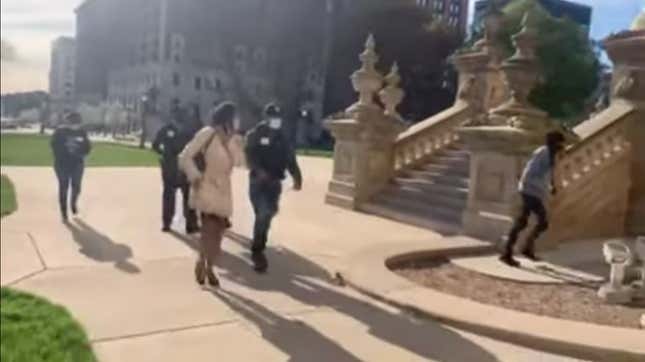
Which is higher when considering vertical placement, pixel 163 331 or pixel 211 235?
pixel 211 235

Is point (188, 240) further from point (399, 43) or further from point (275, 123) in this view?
point (399, 43)

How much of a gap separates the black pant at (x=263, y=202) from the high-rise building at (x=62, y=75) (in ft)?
7.07

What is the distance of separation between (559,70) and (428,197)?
657cm

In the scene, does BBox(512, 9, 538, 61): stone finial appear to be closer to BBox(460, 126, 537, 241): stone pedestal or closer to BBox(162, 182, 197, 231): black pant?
BBox(460, 126, 537, 241): stone pedestal

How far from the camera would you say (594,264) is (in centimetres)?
512

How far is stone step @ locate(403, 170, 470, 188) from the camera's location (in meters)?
7.54

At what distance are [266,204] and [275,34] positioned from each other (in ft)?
4.60

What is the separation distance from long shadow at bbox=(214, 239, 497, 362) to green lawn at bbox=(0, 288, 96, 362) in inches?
32.9

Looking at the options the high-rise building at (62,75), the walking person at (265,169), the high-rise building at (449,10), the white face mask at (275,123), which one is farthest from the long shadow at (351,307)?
the high-rise building at (449,10)

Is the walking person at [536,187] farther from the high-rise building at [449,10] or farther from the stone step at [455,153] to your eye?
the stone step at [455,153]

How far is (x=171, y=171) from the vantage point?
4922 mm

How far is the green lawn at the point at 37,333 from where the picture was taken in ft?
7.02

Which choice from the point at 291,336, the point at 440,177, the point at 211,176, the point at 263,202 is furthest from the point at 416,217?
the point at 291,336

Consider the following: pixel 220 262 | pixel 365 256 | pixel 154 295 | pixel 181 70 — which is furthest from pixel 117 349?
pixel 365 256
